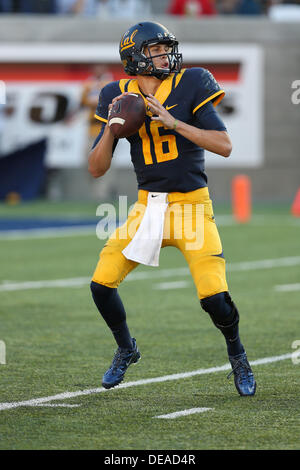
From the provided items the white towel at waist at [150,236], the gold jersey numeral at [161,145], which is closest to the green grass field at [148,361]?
the white towel at waist at [150,236]

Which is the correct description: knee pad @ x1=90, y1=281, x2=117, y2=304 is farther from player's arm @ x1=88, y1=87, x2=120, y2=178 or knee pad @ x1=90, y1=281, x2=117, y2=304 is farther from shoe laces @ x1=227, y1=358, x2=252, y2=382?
shoe laces @ x1=227, y1=358, x2=252, y2=382

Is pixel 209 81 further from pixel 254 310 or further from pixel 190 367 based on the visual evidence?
pixel 254 310

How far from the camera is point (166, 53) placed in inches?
222

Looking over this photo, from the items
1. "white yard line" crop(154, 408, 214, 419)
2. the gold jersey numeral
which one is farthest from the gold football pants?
"white yard line" crop(154, 408, 214, 419)

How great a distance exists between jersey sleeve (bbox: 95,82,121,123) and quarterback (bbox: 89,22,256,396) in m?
0.01

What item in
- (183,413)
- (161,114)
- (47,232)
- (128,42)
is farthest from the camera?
(47,232)

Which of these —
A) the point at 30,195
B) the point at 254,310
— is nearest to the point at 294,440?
the point at 254,310

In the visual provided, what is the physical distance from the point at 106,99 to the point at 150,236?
2.67 feet

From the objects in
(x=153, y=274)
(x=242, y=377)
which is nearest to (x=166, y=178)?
(x=242, y=377)

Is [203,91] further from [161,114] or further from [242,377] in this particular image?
[242,377]

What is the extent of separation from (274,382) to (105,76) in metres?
16.6

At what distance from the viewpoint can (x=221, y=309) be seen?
5520mm

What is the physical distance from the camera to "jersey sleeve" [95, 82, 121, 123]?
19.0 feet

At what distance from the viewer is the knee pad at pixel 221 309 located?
5504 mm
